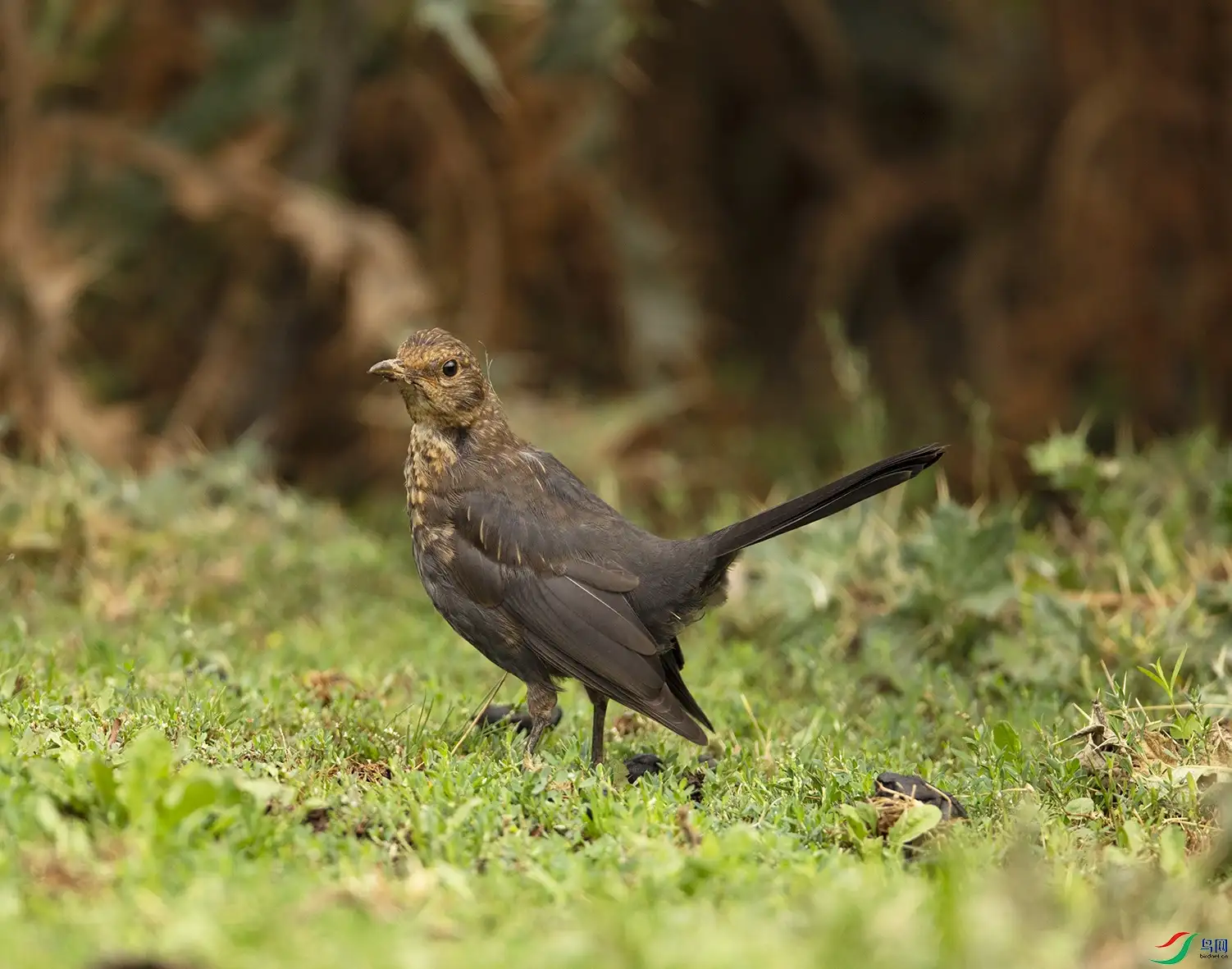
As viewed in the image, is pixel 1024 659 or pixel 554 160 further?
pixel 554 160

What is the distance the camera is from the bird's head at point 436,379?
4.51m

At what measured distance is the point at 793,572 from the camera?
5.55 meters

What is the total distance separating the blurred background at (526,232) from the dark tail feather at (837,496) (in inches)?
90.9

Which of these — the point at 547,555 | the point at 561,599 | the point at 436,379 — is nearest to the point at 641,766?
the point at 561,599

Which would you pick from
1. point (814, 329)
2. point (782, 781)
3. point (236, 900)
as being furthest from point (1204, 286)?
point (236, 900)

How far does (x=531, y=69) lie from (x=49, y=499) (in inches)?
132

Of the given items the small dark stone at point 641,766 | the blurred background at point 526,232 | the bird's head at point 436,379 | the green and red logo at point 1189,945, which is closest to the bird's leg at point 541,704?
the small dark stone at point 641,766

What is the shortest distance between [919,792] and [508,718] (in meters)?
1.29

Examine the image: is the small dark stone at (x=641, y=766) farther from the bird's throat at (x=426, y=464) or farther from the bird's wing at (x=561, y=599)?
the bird's throat at (x=426, y=464)

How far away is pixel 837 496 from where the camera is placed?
383cm

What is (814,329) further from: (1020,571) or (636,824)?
(636,824)

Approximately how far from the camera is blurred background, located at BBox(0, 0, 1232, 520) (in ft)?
24.2

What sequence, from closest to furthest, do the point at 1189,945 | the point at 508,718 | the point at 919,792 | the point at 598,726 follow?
the point at 1189,945
the point at 919,792
the point at 598,726
the point at 508,718

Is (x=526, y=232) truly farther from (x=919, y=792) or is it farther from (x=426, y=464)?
(x=919, y=792)
